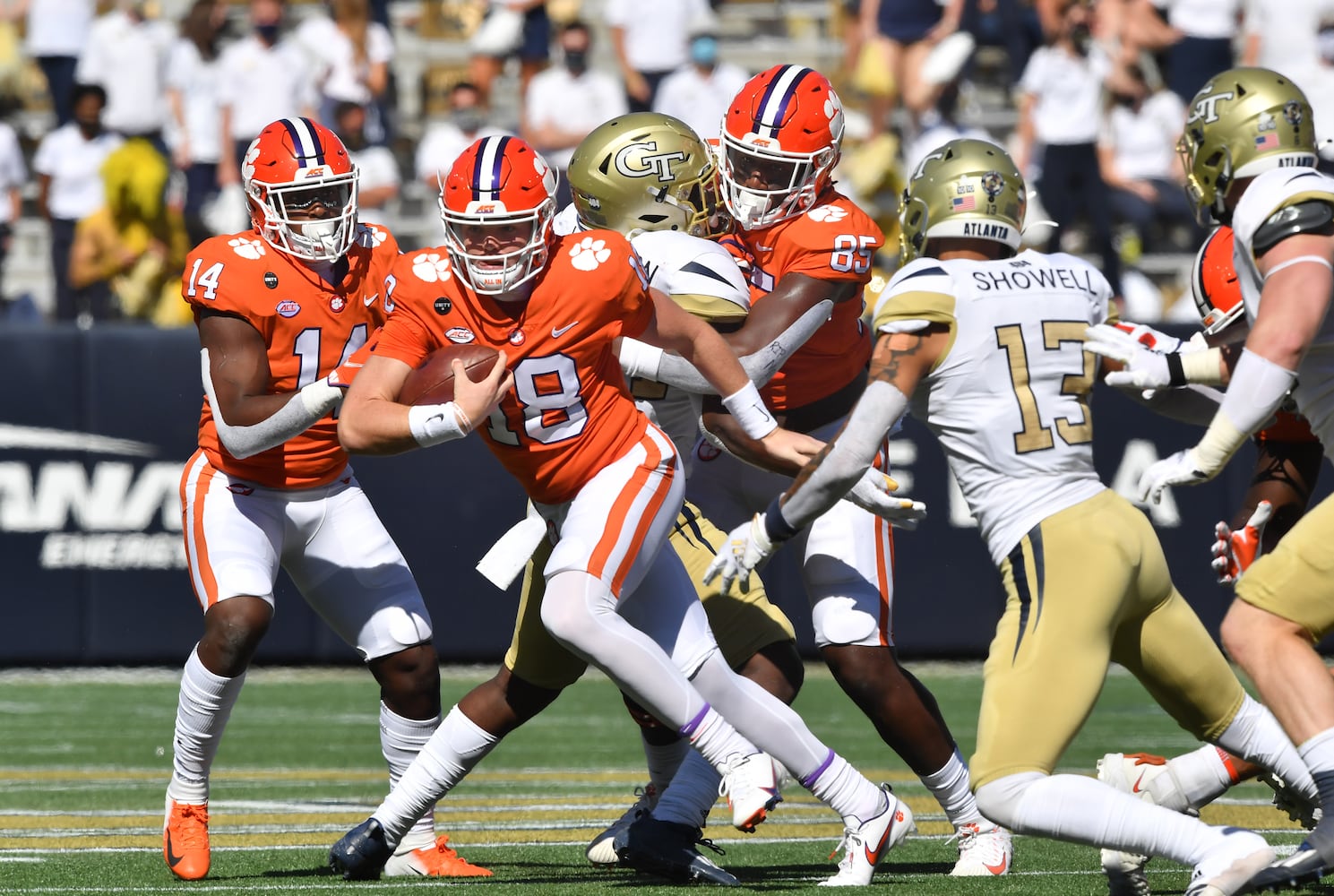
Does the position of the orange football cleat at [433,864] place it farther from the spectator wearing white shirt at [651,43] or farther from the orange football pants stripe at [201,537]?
the spectator wearing white shirt at [651,43]

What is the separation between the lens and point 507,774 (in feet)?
25.6

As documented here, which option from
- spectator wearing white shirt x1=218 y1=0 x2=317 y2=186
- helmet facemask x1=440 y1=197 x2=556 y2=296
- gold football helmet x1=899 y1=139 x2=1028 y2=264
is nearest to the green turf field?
helmet facemask x1=440 y1=197 x2=556 y2=296

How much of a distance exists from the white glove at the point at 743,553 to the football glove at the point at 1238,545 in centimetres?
169

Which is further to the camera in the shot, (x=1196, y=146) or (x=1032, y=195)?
(x=1032, y=195)

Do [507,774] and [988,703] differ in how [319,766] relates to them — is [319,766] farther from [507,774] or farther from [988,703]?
[988,703]

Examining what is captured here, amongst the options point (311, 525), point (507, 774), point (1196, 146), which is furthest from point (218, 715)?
point (1196, 146)

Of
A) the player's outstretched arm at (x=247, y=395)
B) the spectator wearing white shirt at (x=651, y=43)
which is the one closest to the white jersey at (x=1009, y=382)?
the player's outstretched arm at (x=247, y=395)

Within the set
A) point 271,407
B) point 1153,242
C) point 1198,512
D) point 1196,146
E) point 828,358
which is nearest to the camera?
point 1196,146

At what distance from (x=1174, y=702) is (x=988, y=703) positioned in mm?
564

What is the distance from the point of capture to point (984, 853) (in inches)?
208

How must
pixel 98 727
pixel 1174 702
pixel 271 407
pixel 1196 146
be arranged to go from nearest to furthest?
pixel 1174 702, pixel 1196 146, pixel 271 407, pixel 98 727

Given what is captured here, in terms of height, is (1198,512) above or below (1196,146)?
below

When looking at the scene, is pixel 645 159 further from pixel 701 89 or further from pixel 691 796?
pixel 701 89

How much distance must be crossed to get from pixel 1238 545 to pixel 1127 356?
5.64 feet
